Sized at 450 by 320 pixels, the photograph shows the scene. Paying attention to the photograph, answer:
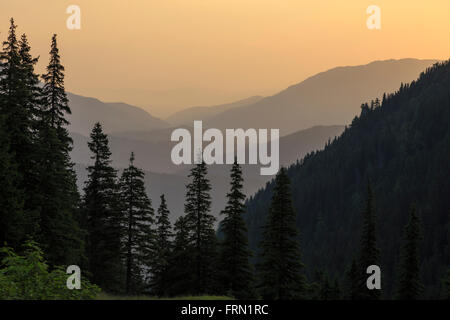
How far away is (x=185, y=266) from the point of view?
136ft

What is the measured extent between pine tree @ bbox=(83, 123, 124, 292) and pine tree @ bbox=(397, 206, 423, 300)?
2795cm

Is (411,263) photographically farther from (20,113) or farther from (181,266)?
(20,113)

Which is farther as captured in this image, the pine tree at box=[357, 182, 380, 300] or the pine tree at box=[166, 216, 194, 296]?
the pine tree at box=[357, 182, 380, 300]

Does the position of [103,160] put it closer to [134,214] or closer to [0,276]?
[134,214]

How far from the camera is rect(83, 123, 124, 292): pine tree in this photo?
136 ft

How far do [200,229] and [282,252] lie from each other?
711 cm

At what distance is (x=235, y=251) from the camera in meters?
39.3

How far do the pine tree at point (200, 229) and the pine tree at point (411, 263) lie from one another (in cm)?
2045

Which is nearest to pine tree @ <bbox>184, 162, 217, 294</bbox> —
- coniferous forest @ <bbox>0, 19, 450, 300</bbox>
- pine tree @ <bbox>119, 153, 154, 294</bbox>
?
coniferous forest @ <bbox>0, 19, 450, 300</bbox>

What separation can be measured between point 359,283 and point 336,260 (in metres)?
137

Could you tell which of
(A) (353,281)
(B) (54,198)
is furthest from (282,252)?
(A) (353,281)

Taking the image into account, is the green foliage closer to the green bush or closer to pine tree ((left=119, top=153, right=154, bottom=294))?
pine tree ((left=119, top=153, right=154, bottom=294))

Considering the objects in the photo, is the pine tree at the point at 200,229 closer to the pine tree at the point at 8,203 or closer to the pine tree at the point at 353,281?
the pine tree at the point at 8,203
